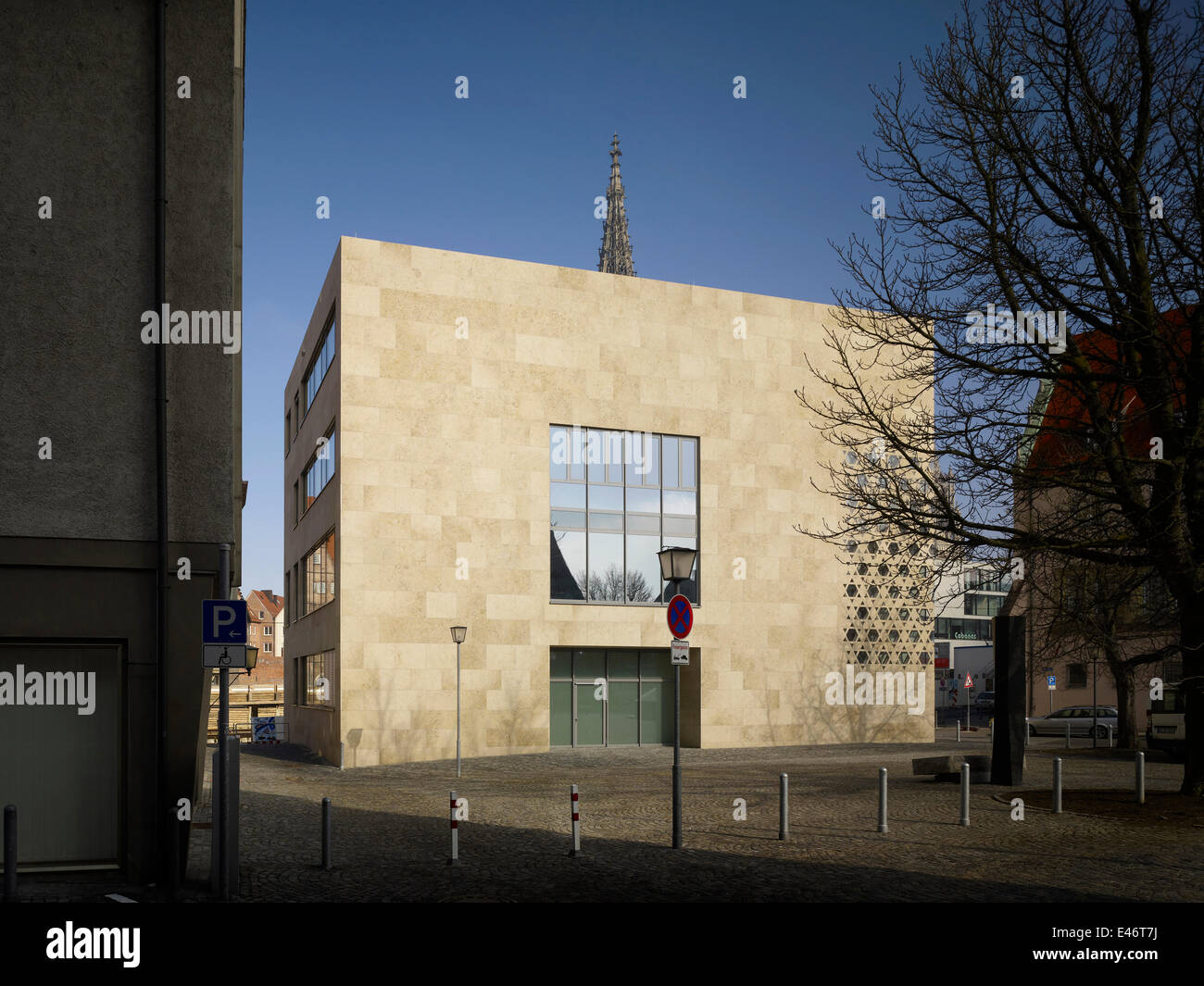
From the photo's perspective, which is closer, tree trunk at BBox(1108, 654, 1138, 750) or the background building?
tree trunk at BBox(1108, 654, 1138, 750)

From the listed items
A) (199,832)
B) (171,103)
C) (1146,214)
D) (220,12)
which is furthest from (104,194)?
(1146,214)

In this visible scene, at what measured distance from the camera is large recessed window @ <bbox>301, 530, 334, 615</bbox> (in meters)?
34.4

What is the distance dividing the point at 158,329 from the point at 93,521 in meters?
2.18

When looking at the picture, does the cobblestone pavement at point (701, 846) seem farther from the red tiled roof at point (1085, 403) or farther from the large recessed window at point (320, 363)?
the large recessed window at point (320, 363)

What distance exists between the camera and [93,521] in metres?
12.2

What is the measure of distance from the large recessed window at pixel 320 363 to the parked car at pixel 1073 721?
32348mm

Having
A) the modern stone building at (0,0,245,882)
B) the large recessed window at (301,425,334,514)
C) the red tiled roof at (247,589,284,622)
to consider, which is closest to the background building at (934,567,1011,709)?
the large recessed window at (301,425,334,514)

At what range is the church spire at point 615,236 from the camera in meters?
111

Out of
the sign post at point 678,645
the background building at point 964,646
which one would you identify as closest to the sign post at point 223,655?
the sign post at point 678,645

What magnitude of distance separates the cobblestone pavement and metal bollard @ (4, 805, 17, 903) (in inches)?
22.0

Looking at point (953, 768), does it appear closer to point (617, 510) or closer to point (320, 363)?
point (617, 510)

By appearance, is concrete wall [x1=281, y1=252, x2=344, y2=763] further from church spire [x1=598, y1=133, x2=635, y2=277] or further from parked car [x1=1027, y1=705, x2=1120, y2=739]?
church spire [x1=598, y1=133, x2=635, y2=277]
